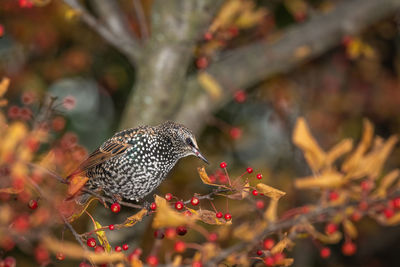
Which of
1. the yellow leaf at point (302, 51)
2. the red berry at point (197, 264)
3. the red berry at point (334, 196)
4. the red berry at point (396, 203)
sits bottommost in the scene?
the red berry at point (197, 264)

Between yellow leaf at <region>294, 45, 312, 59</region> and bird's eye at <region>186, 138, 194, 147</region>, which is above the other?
yellow leaf at <region>294, 45, 312, 59</region>

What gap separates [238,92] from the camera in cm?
572

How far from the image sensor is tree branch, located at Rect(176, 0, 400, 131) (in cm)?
537

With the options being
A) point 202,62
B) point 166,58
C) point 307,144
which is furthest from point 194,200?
point 202,62

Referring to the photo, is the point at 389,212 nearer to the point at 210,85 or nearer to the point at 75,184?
the point at 75,184

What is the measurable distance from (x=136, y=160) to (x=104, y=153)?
0.30 metres

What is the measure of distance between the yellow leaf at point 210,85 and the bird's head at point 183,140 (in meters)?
1.92

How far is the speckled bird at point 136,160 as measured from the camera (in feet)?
10.3

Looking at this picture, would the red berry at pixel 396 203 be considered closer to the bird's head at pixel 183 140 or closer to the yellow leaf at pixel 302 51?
the bird's head at pixel 183 140

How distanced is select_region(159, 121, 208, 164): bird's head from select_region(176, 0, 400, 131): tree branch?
1.98 m

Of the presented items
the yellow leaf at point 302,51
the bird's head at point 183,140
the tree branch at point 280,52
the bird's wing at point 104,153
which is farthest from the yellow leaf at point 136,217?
the yellow leaf at point 302,51

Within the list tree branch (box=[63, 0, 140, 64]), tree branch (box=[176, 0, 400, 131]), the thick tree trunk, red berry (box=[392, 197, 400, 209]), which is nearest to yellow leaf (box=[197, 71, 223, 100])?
tree branch (box=[176, 0, 400, 131])

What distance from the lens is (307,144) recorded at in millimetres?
1521

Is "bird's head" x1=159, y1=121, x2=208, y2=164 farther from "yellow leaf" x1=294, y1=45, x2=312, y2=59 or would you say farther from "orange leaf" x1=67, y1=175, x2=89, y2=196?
"yellow leaf" x1=294, y1=45, x2=312, y2=59
